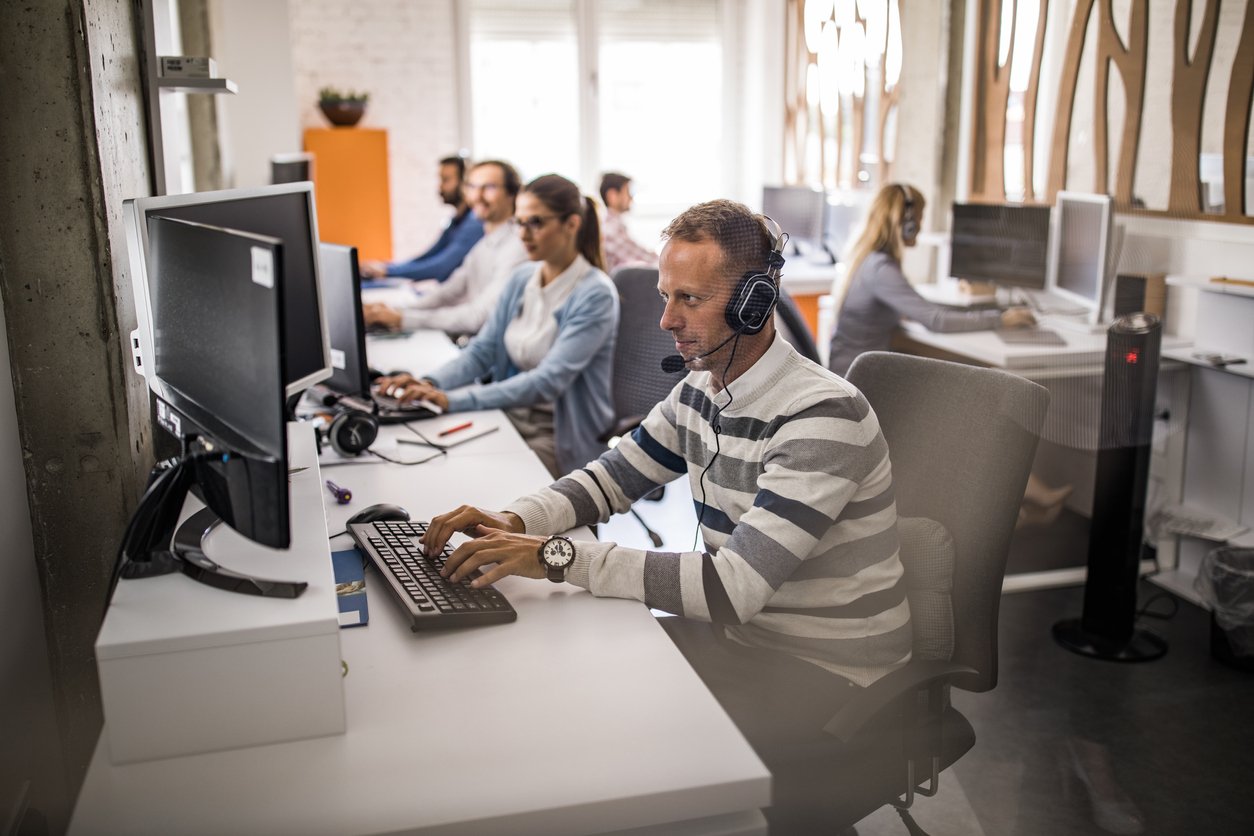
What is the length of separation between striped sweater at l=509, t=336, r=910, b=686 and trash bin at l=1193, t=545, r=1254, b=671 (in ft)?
5.55

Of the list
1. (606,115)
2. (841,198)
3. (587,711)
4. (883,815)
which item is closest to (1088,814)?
(883,815)

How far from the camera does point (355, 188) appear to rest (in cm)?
655

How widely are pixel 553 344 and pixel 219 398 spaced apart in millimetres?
1743

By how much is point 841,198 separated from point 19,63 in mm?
5327

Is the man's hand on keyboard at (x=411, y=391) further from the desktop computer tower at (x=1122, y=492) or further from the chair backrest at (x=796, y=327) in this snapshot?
the desktop computer tower at (x=1122, y=492)

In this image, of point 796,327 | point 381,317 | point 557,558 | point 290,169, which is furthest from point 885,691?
point 290,169

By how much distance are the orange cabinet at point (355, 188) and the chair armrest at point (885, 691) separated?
221 inches

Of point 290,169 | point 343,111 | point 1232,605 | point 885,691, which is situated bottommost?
point 1232,605

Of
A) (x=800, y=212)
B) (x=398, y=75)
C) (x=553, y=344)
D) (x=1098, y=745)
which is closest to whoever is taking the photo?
(x=1098, y=745)

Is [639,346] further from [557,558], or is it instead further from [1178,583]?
[1178,583]

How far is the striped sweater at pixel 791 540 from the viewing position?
1.42 metres

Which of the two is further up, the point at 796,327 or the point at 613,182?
the point at 613,182

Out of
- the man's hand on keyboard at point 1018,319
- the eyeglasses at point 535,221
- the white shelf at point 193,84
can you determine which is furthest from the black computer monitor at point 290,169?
the man's hand on keyboard at point 1018,319

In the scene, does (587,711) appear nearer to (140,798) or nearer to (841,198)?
(140,798)
